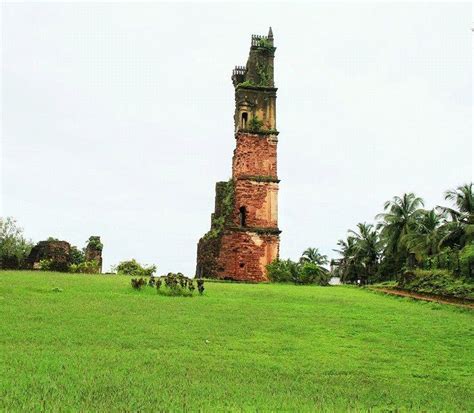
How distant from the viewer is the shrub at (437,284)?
699 inches

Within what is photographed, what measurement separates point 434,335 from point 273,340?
354 centimetres

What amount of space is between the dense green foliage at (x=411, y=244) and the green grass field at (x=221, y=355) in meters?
8.53

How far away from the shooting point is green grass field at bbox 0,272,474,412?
6.20m

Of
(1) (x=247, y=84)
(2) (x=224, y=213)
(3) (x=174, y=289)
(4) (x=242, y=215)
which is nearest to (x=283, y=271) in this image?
(4) (x=242, y=215)

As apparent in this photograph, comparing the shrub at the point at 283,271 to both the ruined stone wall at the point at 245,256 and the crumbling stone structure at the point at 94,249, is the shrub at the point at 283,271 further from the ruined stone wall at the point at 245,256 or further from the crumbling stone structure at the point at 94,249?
the crumbling stone structure at the point at 94,249

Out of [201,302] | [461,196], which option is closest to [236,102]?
[461,196]

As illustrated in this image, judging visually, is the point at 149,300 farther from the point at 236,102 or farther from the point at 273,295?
the point at 236,102

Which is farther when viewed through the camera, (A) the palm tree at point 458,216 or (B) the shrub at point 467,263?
(A) the palm tree at point 458,216

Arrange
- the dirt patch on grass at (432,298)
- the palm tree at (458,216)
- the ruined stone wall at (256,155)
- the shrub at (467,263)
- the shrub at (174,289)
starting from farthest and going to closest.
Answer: the ruined stone wall at (256,155)
the palm tree at (458,216)
the shrub at (467,263)
the dirt patch on grass at (432,298)
the shrub at (174,289)

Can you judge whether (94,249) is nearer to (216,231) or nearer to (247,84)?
(216,231)

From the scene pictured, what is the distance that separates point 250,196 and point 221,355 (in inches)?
935

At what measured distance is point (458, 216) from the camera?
30.6m

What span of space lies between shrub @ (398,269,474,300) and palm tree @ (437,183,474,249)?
4182mm

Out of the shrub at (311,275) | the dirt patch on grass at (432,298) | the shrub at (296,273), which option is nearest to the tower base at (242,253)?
the shrub at (296,273)
